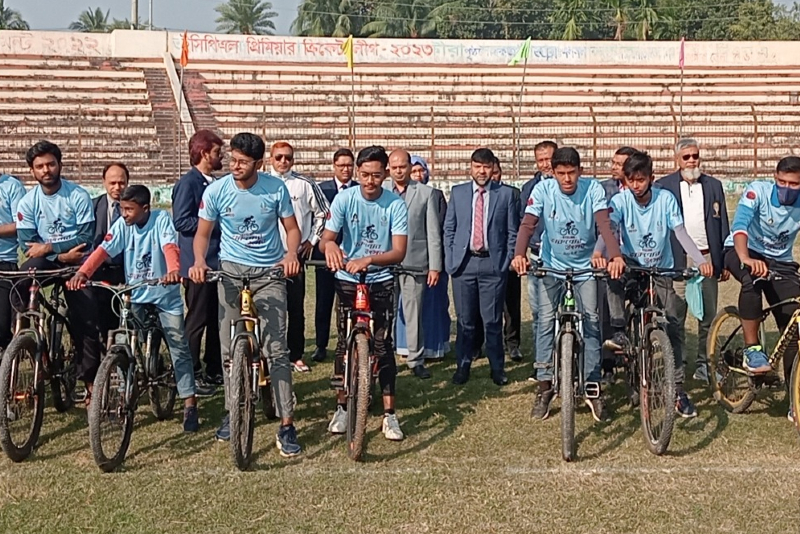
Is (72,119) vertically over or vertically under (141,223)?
over

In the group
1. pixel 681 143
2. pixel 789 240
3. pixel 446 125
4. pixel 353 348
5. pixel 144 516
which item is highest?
pixel 446 125

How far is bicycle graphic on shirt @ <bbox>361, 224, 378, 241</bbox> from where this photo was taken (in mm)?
5875

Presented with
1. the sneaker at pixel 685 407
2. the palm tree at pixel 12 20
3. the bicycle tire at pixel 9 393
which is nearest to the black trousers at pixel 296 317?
the bicycle tire at pixel 9 393

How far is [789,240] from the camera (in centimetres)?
618

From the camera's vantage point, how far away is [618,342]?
252 inches

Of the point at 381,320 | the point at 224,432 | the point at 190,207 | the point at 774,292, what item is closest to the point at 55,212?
the point at 190,207

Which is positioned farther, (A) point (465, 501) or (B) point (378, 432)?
(B) point (378, 432)

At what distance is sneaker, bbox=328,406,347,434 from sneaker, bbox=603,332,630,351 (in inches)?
76.5

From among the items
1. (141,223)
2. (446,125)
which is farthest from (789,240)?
(446,125)

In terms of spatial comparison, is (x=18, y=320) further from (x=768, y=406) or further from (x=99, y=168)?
(x=99, y=168)

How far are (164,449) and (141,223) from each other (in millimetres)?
1465

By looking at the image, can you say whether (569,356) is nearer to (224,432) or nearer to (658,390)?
(658,390)

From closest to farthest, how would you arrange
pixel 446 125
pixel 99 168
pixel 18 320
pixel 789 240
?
pixel 18 320 < pixel 789 240 < pixel 99 168 < pixel 446 125

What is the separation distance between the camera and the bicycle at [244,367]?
511 centimetres
